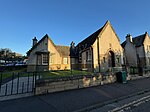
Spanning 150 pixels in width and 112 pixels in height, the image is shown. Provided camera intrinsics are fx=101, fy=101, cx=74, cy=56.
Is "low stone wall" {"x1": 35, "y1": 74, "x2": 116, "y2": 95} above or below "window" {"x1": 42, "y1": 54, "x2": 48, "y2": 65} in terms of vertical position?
below

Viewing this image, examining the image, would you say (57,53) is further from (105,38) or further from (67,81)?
(67,81)

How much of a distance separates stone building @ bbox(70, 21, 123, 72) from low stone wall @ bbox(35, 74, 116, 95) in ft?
25.2

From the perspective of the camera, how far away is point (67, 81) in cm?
786

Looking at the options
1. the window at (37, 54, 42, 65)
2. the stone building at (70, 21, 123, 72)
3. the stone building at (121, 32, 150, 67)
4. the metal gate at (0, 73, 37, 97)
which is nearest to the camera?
the metal gate at (0, 73, 37, 97)

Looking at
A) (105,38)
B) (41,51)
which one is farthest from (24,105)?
(105,38)

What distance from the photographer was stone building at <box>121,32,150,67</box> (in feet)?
89.4

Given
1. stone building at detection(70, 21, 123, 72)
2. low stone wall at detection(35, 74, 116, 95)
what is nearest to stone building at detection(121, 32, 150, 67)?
stone building at detection(70, 21, 123, 72)

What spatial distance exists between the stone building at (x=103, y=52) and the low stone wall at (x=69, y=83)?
769 cm

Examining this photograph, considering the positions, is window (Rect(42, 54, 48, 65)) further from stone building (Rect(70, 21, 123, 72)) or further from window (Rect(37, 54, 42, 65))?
stone building (Rect(70, 21, 123, 72))

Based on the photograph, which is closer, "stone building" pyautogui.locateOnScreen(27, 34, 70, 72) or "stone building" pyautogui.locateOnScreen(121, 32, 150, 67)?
"stone building" pyautogui.locateOnScreen(27, 34, 70, 72)

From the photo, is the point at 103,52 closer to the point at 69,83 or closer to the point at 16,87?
the point at 69,83

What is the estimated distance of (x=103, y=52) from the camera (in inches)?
761

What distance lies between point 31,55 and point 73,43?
12696mm

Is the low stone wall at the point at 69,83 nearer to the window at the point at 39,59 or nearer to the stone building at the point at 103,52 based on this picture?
the stone building at the point at 103,52
